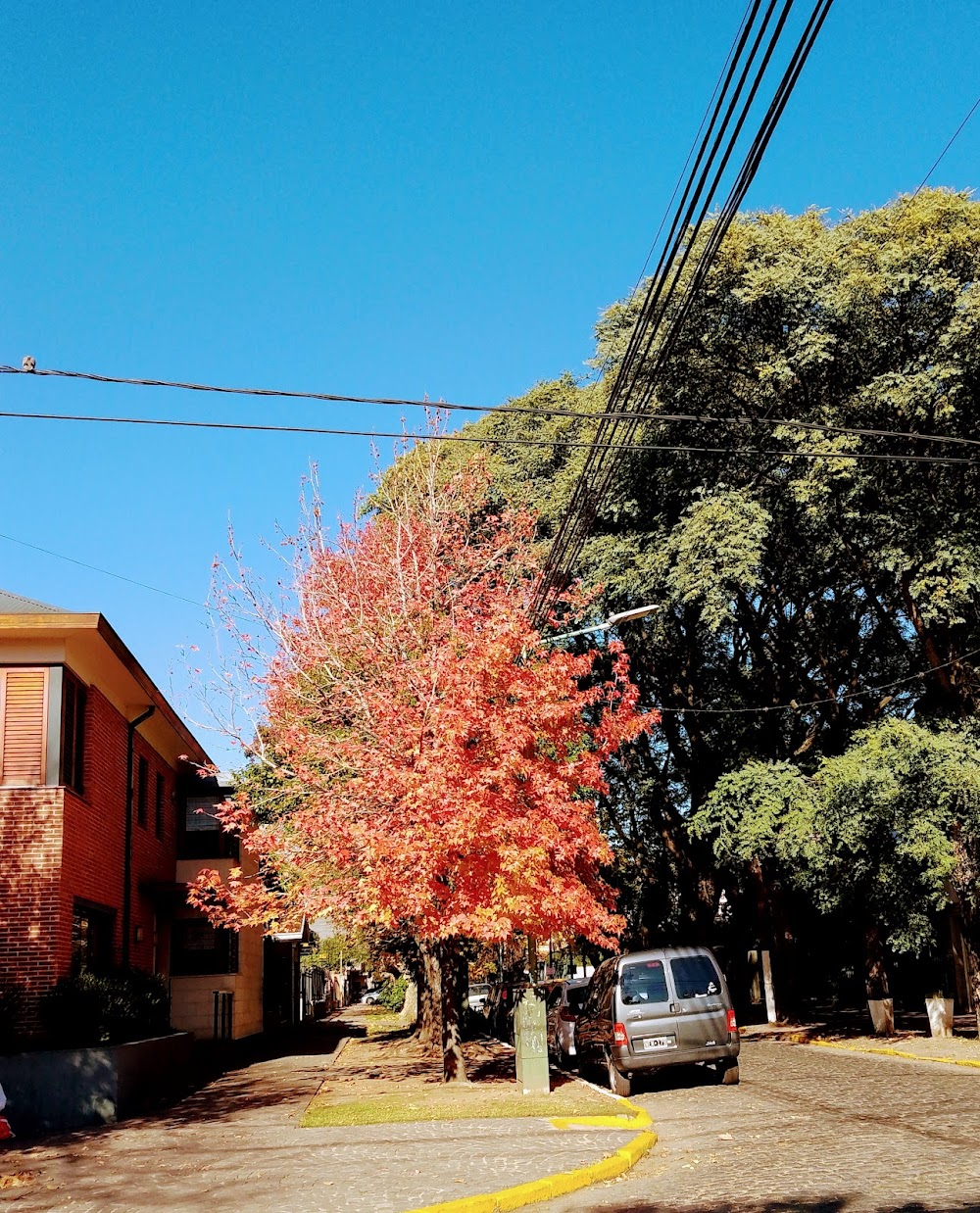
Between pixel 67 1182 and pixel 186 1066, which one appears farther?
pixel 186 1066

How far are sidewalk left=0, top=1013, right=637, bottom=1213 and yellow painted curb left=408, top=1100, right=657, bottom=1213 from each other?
6.8 inches

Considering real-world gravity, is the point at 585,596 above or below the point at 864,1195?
above

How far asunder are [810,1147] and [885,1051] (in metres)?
12.5

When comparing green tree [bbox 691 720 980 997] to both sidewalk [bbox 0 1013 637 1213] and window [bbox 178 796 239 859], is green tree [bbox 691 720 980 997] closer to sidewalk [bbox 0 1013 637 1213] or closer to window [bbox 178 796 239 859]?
sidewalk [bbox 0 1013 637 1213]

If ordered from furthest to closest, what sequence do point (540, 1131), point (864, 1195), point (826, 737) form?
point (826, 737) → point (540, 1131) → point (864, 1195)

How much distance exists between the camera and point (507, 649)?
54.1 feet

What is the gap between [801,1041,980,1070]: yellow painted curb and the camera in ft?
63.0

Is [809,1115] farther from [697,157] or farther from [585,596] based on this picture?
[585,596]

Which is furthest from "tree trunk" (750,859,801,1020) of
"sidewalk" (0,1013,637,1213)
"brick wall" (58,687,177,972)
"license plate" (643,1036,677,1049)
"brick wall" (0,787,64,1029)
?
"brick wall" (0,787,64,1029)

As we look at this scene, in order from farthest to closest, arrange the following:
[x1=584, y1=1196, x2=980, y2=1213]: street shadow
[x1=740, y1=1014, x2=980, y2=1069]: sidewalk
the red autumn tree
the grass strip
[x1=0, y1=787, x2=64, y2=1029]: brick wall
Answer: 1. [x1=740, y1=1014, x2=980, y2=1069]: sidewalk
2. [x1=0, y1=787, x2=64, y2=1029]: brick wall
3. the red autumn tree
4. the grass strip
5. [x1=584, y1=1196, x2=980, y2=1213]: street shadow

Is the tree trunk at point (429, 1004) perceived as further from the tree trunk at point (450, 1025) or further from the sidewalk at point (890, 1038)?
the sidewalk at point (890, 1038)

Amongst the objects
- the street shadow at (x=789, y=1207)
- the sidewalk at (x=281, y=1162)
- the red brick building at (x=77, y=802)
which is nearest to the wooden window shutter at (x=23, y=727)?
the red brick building at (x=77, y=802)

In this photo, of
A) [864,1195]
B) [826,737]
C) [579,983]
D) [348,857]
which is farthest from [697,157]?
[826,737]

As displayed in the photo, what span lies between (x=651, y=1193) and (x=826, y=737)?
2350 centimetres
